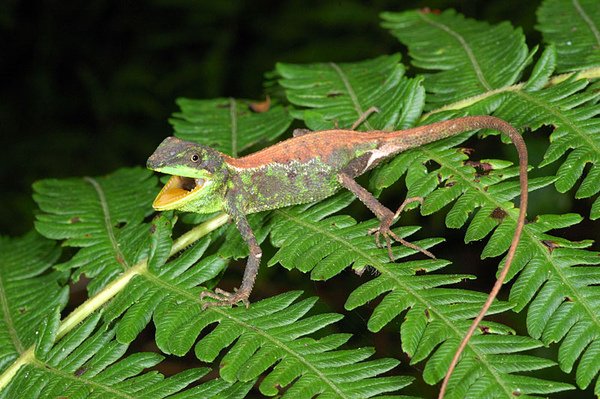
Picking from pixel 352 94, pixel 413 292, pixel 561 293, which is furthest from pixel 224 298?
pixel 352 94

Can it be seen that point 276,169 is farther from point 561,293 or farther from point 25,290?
point 561,293

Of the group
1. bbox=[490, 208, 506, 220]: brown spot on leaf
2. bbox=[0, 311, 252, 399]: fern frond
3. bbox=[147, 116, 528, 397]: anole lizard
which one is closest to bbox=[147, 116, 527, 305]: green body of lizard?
bbox=[147, 116, 528, 397]: anole lizard

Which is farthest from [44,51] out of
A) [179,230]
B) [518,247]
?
[518,247]

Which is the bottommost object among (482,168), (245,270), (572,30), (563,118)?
(245,270)

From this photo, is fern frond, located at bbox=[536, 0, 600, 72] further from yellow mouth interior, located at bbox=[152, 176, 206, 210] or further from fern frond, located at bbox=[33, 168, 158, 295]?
fern frond, located at bbox=[33, 168, 158, 295]

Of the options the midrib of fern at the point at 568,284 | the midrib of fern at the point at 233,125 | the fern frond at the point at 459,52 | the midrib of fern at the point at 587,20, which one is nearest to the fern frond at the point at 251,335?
the midrib of fern at the point at 568,284

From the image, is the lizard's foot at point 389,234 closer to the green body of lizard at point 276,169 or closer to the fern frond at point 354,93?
the green body of lizard at point 276,169
